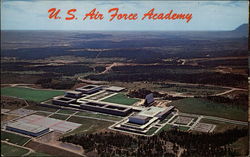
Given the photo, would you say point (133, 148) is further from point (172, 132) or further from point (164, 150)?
point (172, 132)

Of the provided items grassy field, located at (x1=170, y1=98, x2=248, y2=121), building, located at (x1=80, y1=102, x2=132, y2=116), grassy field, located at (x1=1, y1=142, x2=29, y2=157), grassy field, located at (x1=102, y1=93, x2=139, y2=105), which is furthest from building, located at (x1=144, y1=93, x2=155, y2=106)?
grassy field, located at (x1=1, y1=142, x2=29, y2=157)

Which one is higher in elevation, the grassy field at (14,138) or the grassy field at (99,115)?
the grassy field at (99,115)

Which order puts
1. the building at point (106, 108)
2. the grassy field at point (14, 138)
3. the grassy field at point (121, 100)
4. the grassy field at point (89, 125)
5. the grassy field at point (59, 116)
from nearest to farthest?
the grassy field at point (14, 138), the grassy field at point (89, 125), the grassy field at point (59, 116), the building at point (106, 108), the grassy field at point (121, 100)

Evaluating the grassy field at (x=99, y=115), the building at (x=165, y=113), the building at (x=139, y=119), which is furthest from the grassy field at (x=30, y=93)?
the building at (x=165, y=113)

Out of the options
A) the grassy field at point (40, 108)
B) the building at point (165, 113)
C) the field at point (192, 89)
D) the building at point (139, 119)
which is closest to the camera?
the building at point (139, 119)

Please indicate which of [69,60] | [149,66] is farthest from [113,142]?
[69,60]

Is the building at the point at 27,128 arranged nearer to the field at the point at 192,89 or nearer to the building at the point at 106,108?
the building at the point at 106,108

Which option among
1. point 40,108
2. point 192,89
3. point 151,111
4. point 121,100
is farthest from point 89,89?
point 192,89

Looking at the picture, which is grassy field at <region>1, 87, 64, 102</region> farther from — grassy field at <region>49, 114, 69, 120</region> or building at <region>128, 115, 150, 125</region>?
building at <region>128, 115, 150, 125</region>
